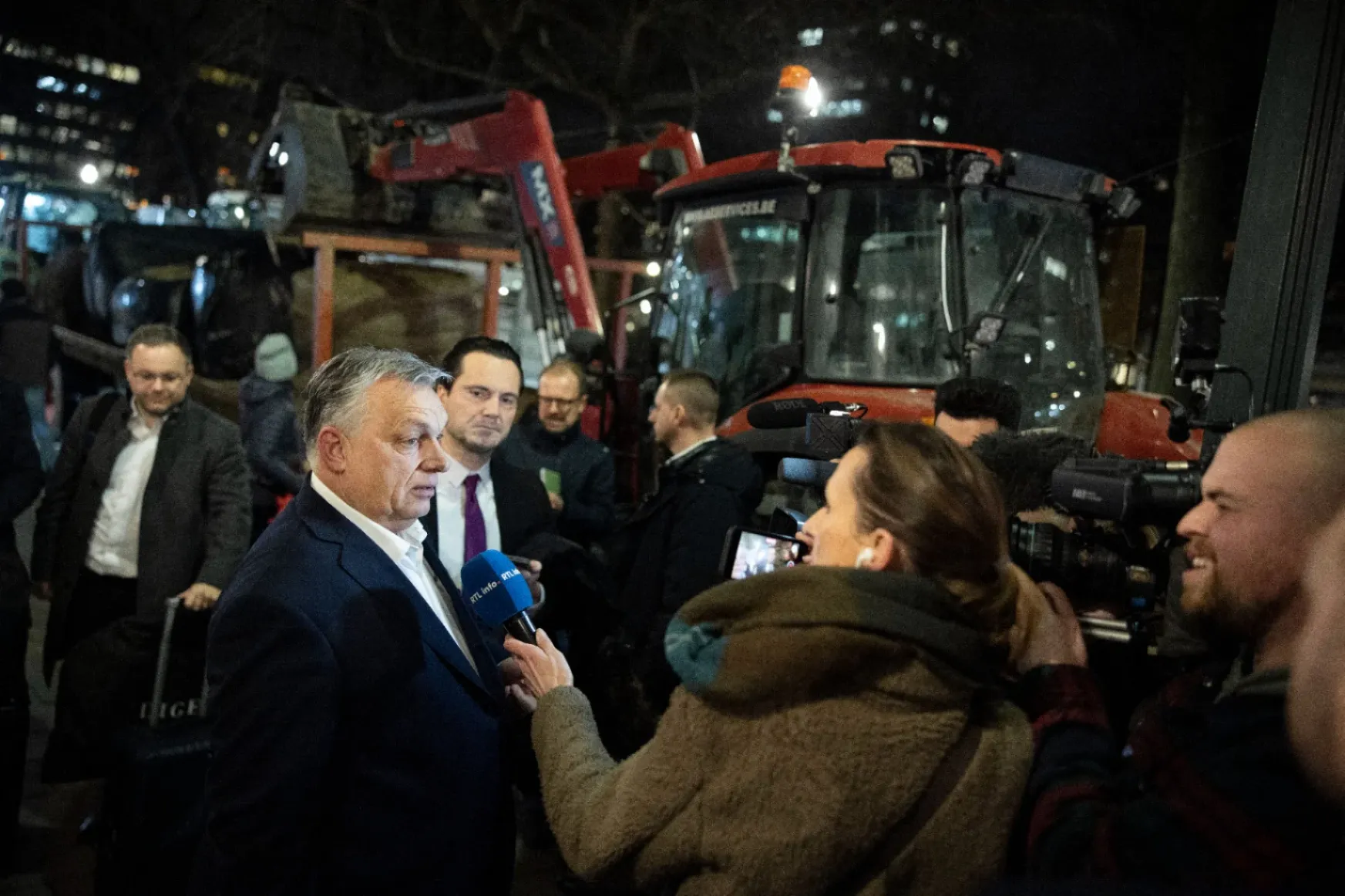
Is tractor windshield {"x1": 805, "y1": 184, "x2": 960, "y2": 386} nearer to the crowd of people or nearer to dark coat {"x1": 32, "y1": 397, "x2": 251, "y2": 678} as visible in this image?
the crowd of people

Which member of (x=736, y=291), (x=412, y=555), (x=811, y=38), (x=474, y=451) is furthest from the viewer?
(x=811, y=38)

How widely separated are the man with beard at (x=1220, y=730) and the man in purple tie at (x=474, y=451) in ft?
6.63

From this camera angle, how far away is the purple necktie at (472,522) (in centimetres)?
330

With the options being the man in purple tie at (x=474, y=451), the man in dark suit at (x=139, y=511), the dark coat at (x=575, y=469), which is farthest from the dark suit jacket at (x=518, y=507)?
the man in dark suit at (x=139, y=511)

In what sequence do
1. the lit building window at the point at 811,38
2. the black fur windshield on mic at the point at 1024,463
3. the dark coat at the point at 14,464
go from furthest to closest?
1. the lit building window at the point at 811,38
2. the dark coat at the point at 14,464
3. the black fur windshield on mic at the point at 1024,463

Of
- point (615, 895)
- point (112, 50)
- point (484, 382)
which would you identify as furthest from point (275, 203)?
point (112, 50)

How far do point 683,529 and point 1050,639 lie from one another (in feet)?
6.96

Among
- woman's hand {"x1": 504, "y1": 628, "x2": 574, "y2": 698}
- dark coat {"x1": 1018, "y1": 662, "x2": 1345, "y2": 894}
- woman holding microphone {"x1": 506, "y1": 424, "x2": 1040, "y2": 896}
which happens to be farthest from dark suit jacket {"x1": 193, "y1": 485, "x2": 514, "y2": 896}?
dark coat {"x1": 1018, "y1": 662, "x2": 1345, "y2": 894}

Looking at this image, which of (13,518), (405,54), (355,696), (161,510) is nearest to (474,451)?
(161,510)

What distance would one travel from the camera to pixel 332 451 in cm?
194

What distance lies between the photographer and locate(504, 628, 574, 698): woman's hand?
1911 mm

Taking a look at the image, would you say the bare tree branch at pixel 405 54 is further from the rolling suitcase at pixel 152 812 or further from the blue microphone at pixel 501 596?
the blue microphone at pixel 501 596

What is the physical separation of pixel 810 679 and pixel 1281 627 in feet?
2.22

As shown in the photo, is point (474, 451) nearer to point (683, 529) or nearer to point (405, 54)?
point (683, 529)
